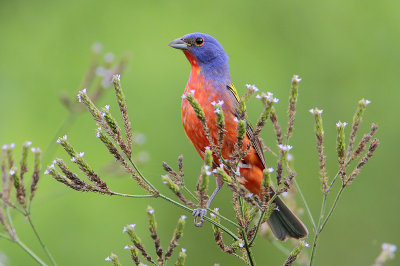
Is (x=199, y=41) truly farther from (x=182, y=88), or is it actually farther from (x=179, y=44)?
(x=182, y=88)

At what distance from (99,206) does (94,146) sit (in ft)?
2.08

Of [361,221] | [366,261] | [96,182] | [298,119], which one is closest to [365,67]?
[298,119]

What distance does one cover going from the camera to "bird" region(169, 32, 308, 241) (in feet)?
12.6

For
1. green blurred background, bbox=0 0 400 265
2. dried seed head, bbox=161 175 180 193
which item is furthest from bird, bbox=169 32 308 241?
→ green blurred background, bbox=0 0 400 265

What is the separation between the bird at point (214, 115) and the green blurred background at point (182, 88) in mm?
1932

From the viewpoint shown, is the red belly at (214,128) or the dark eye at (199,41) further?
the dark eye at (199,41)

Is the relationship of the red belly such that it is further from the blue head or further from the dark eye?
the dark eye

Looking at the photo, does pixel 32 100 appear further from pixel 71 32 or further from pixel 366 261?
pixel 366 261

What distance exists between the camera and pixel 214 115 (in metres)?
3.78

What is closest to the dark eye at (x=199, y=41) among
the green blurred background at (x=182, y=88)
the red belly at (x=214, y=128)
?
the red belly at (x=214, y=128)

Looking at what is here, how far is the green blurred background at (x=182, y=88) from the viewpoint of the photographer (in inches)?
243

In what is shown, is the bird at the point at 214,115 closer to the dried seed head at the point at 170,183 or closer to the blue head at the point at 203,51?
the blue head at the point at 203,51

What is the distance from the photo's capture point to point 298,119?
22.9 feet

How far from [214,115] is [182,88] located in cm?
290
